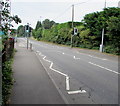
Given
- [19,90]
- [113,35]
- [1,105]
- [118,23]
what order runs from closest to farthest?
[1,105] → [19,90] → [118,23] → [113,35]

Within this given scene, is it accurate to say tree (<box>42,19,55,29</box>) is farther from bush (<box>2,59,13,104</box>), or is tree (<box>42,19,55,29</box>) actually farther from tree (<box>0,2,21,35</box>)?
tree (<box>0,2,21,35</box>)

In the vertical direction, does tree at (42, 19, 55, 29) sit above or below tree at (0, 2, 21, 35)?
above

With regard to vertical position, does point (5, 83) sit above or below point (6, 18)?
below

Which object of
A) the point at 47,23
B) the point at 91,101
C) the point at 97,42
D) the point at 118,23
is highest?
the point at 47,23

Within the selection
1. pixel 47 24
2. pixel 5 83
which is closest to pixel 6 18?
pixel 5 83

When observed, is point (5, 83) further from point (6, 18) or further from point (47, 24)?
point (47, 24)

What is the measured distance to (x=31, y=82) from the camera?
252 inches

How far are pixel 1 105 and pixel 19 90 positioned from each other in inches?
60.6

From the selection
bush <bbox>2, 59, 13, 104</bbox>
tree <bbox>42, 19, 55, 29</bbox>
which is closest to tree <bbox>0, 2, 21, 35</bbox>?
bush <bbox>2, 59, 13, 104</bbox>

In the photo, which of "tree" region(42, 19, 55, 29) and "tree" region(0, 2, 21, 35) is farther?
"tree" region(42, 19, 55, 29)

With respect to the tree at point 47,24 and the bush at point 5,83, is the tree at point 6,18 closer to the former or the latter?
the bush at point 5,83

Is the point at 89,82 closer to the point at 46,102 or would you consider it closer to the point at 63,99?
the point at 63,99

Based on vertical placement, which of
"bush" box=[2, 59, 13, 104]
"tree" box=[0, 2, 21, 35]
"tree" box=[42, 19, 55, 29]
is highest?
"tree" box=[42, 19, 55, 29]

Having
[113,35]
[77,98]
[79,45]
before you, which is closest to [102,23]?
[113,35]
